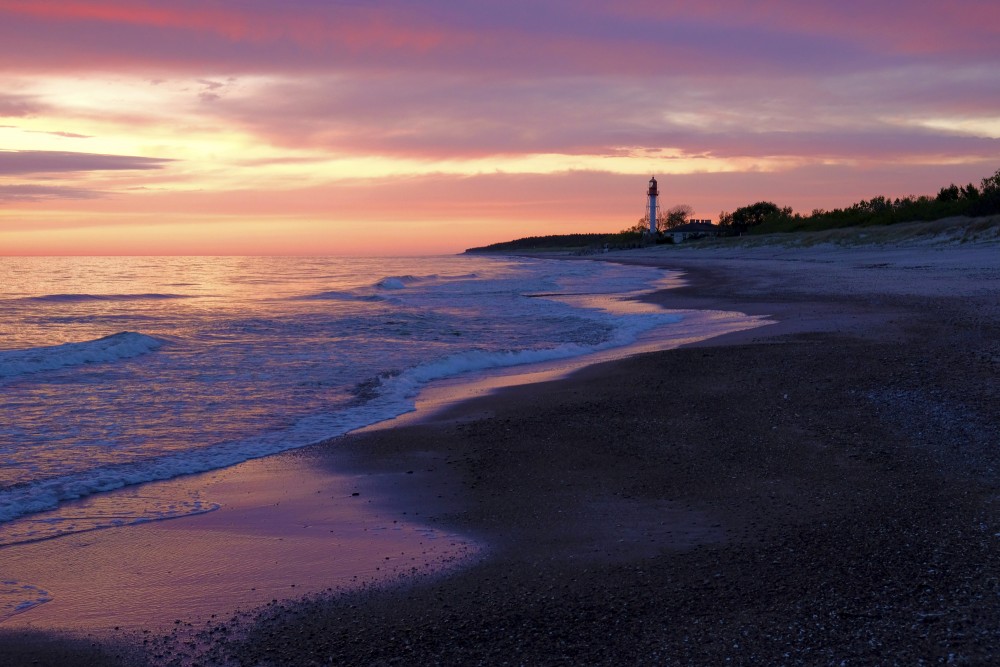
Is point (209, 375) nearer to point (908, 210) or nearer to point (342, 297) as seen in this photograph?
point (342, 297)

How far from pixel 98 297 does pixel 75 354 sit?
23648 millimetres

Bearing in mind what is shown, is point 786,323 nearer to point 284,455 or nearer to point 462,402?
point 462,402

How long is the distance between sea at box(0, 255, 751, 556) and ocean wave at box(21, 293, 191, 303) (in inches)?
204

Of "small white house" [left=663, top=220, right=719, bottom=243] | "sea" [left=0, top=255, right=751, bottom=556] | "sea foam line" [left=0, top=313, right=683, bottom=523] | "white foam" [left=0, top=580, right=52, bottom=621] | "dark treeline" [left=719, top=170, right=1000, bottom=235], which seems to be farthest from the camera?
"small white house" [left=663, top=220, right=719, bottom=243]

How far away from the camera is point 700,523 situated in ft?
16.3

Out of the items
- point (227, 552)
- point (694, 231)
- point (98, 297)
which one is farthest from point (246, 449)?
point (694, 231)

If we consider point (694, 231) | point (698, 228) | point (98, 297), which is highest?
point (698, 228)

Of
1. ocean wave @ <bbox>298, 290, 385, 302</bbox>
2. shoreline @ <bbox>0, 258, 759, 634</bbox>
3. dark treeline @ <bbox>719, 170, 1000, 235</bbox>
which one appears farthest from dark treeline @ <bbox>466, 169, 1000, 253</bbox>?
shoreline @ <bbox>0, 258, 759, 634</bbox>

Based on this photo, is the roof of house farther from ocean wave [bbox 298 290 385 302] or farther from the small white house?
ocean wave [bbox 298 290 385 302]

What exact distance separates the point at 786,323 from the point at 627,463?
10454mm

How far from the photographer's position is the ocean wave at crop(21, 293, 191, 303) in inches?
1312

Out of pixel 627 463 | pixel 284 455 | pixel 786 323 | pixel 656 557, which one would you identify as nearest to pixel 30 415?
pixel 284 455

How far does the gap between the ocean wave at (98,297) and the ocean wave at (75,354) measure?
19.0 meters

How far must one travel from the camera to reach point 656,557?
4.42 meters
